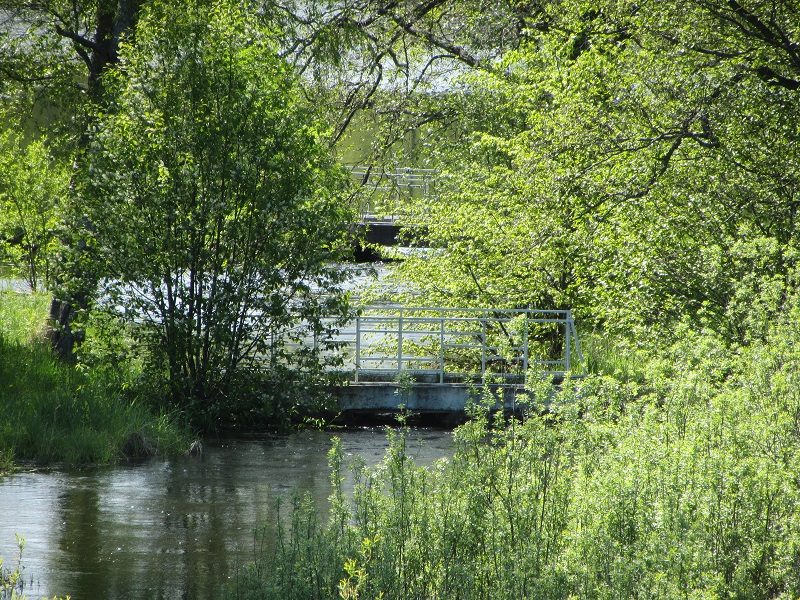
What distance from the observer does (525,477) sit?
668 centimetres

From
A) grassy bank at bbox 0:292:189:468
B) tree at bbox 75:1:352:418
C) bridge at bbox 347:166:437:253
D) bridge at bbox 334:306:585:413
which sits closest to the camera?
grassy bank at bbox 0:292:189:468

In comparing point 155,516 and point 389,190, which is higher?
point 389,190

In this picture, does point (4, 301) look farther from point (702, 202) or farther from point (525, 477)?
point (525, 477)

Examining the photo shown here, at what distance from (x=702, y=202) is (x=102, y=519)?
32.2 feet

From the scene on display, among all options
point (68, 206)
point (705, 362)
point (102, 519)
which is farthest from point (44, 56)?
point (705, 362)

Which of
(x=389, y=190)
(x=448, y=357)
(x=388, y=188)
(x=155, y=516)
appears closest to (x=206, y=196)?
(x=155, y=516)

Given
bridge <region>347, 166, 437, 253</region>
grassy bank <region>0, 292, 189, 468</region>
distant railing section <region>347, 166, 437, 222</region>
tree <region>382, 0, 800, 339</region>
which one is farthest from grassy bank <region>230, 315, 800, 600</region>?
distant railing section <region>347, 166, 437, 222</region>

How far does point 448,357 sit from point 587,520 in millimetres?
13674

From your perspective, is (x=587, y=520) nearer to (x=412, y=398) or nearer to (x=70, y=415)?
(x=70, y=415)

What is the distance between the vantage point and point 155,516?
10.2 metres

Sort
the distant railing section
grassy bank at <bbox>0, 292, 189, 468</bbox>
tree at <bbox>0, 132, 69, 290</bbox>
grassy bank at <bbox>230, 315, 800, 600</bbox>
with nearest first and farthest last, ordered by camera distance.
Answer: grassy bank at <bbox>230, 315, 800, 600</bbox>
grassy bank at <bbox>0, 292, 189, 468</bbox>
the distant railing section
tree at <bbox>0, 132, 69, 290</bbox>

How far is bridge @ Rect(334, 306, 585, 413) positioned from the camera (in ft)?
54.3

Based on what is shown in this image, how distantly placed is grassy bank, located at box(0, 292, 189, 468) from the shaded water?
0.52 m

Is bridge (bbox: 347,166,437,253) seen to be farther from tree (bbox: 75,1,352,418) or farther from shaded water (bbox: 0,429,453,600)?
shaded water (bbox: 0,429,453,600)
